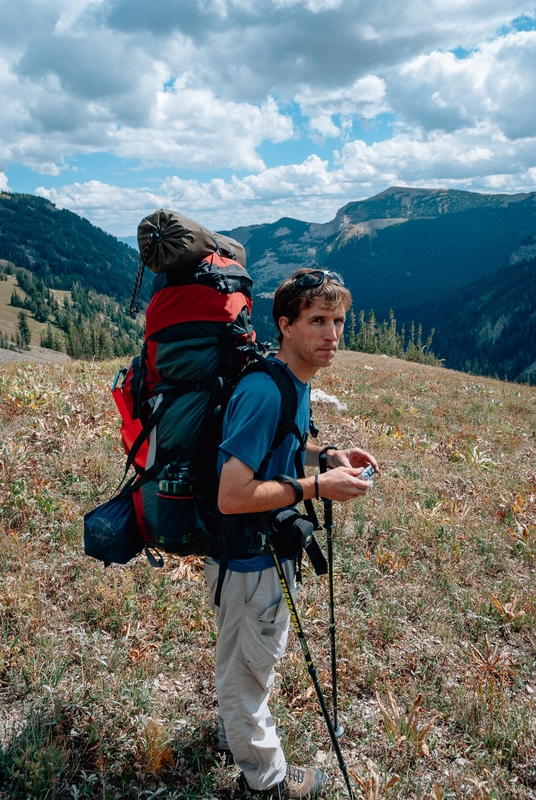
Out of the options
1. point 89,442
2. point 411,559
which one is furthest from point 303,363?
point 89,442

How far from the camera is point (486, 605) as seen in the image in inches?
194

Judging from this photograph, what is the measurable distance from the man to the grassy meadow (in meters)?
0.55

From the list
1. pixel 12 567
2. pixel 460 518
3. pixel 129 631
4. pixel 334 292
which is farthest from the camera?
pixel 460 518

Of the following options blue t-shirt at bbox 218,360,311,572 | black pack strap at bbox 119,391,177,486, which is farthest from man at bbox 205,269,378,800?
black pack strap at bbox 119,391,177,486

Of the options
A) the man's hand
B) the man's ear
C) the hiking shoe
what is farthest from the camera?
the hiking shoe

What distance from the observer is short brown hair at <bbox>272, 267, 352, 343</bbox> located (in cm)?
256

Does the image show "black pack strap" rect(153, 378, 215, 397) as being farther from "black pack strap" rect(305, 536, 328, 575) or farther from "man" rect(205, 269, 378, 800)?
"black pack strap" rect(305, 536, 328, 575)

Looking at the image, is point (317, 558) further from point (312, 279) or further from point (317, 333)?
point (312, 279)

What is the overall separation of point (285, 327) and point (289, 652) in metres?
3.03

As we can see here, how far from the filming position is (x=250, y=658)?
2.68 meters

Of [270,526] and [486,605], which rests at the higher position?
[270,526]

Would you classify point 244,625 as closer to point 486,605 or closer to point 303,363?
point 303,363

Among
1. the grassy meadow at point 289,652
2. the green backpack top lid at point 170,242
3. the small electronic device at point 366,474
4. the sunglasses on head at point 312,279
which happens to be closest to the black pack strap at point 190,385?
the green backpack top lid at point 170,242

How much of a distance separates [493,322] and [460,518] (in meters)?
213
